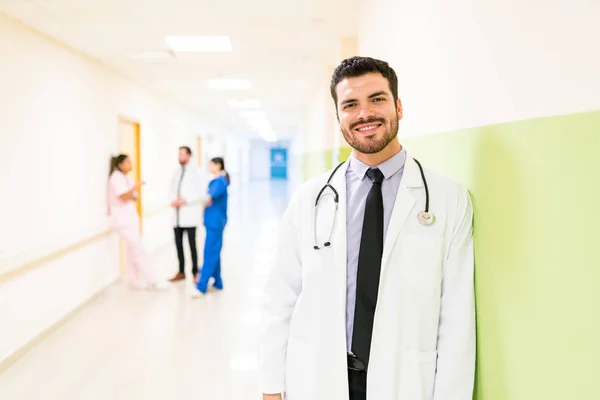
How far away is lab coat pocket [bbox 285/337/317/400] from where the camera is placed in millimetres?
1567

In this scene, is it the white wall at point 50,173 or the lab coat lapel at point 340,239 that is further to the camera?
the white wall at point 50,173

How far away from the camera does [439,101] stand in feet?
6.17

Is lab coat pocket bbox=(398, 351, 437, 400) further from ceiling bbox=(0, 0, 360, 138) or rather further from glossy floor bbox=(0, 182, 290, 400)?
ceiling bbox=(0, 0, 360, 138)

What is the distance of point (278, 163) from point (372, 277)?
38.7 m

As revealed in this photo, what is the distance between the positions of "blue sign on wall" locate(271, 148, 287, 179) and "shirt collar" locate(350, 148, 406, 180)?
3802 cm

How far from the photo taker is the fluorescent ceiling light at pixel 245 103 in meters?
10.6

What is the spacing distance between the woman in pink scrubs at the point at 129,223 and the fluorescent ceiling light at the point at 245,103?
4.69 meters

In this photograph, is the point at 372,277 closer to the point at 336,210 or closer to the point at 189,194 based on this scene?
the point at 336,210

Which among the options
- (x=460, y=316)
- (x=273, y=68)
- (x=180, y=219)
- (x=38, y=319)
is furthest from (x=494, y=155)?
(x=273, y=68)

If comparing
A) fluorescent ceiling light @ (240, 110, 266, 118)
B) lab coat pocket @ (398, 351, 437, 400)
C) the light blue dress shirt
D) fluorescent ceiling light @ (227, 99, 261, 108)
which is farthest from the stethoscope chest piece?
fluorescent ceiling light @ (240, 110, 266, 118)

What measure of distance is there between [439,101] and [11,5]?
11.1 ft

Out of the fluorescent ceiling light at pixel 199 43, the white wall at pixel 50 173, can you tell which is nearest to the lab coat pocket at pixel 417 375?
the white wall at pixel 50 173

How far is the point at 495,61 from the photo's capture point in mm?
1329

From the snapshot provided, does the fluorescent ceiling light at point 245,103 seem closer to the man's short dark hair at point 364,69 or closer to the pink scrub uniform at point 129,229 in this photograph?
the pink scrub uniform at point 129,229
